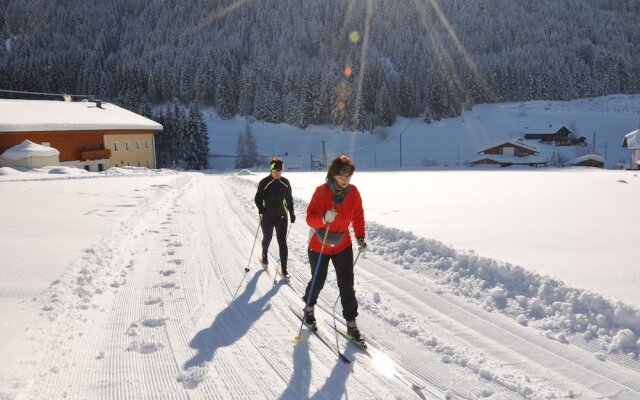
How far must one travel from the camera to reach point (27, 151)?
37594mm

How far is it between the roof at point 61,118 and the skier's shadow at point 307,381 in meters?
44.0

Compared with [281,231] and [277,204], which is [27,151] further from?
[281,231]

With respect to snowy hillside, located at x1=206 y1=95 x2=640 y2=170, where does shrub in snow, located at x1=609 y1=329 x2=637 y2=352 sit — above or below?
below

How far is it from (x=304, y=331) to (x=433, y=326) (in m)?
1.62

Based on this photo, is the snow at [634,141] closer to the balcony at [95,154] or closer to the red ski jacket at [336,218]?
the red ski jacket at [336,218]

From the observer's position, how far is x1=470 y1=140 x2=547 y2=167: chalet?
245 feet

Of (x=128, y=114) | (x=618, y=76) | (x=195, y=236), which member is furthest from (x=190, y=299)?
(x=618, y=76)

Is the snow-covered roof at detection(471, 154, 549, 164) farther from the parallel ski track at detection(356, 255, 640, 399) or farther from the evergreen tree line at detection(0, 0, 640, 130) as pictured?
the parallel ski track at detection(356, 255, 640, 399)

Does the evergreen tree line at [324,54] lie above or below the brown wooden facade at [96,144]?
above

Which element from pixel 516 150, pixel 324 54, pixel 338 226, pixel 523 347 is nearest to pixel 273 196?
pixel 338 226

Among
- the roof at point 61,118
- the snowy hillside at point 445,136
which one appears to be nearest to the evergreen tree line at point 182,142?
the snowy hillside at point 445,136

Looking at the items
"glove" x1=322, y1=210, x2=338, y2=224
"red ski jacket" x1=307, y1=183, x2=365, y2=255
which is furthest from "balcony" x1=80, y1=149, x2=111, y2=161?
"glove" x1=322, y1=210, x2=338, y2=224

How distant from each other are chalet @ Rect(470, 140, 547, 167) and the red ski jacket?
75.3 m

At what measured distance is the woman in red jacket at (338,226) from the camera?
4633 mm
